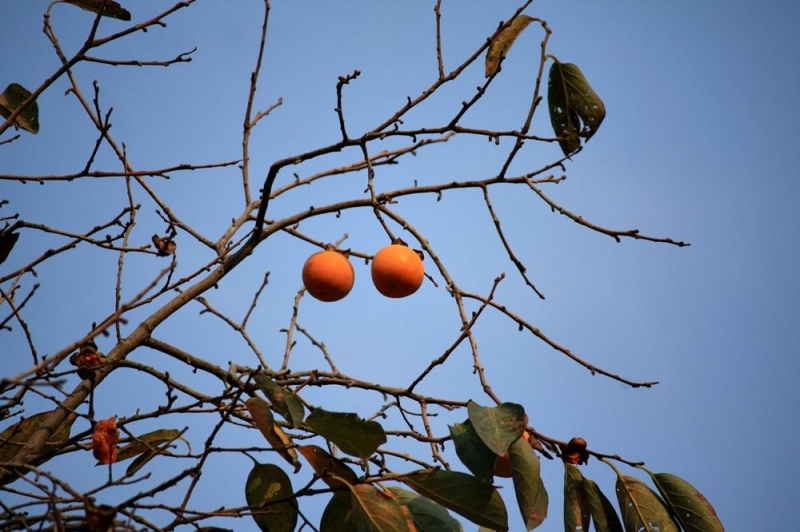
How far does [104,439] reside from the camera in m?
1.69

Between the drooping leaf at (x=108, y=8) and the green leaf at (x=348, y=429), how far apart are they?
129cm

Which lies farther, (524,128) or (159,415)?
(524,128)

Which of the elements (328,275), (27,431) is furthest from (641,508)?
(27,431)

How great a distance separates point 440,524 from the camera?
1672 mm

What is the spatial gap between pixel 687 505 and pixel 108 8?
6.63 feet

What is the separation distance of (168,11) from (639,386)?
1.62 m

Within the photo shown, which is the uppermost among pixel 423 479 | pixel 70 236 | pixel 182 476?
pixel 70 236

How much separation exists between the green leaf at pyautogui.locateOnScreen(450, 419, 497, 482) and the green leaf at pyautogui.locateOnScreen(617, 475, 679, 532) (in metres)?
0.43

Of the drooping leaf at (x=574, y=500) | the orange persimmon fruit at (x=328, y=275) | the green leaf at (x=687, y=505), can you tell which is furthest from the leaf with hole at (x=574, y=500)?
the orange persimmon fruit at (x=328, y=275)

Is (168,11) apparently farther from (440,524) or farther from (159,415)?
(440,524)

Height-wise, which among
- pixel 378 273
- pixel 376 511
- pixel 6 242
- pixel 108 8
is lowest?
pixel 376 511

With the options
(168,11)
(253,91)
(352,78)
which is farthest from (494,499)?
(168,11)

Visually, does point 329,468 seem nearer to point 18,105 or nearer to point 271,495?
point 271,495

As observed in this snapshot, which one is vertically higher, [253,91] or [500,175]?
[253,91]
